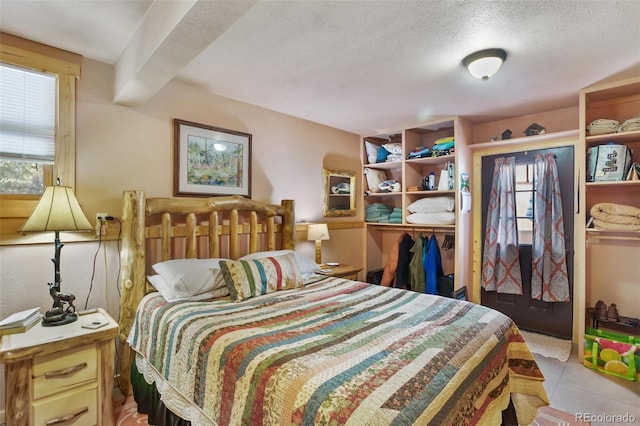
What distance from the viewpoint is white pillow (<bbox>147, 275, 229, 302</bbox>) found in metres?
2.02

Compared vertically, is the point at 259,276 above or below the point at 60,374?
above

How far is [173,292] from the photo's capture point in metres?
2.02

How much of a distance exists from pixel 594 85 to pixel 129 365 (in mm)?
4246

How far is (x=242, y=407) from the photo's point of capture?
1.24 m

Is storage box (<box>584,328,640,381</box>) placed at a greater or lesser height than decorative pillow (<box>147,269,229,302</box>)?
lesser

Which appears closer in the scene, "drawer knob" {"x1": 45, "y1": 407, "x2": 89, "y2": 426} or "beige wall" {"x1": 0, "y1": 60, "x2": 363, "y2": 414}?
"drawer knob" {"x1": 45, "y1": 407, "x2": 89, "y2": 426}

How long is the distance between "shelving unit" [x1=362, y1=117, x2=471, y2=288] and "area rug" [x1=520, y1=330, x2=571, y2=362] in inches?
32.5

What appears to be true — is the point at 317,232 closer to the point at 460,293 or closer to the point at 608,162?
the point at 460,293

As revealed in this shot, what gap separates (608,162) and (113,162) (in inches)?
155

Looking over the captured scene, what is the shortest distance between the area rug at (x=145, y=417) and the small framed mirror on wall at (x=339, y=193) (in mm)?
2542

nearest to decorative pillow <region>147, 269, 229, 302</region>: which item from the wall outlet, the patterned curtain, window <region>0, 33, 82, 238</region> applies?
the wall outlet

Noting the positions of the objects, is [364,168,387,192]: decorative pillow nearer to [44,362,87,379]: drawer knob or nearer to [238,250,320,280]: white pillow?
[238,250,320,280]: white pillow

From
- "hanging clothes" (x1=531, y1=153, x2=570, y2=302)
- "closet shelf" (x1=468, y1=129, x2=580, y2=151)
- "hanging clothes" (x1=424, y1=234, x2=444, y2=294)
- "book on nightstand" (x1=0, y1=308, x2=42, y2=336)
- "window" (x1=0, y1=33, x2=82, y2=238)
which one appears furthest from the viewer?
"hanging clothes" (x1=424, y1=234, x2=444, y2=294)

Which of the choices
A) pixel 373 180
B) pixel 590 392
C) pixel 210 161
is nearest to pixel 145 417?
pixel 210 161
